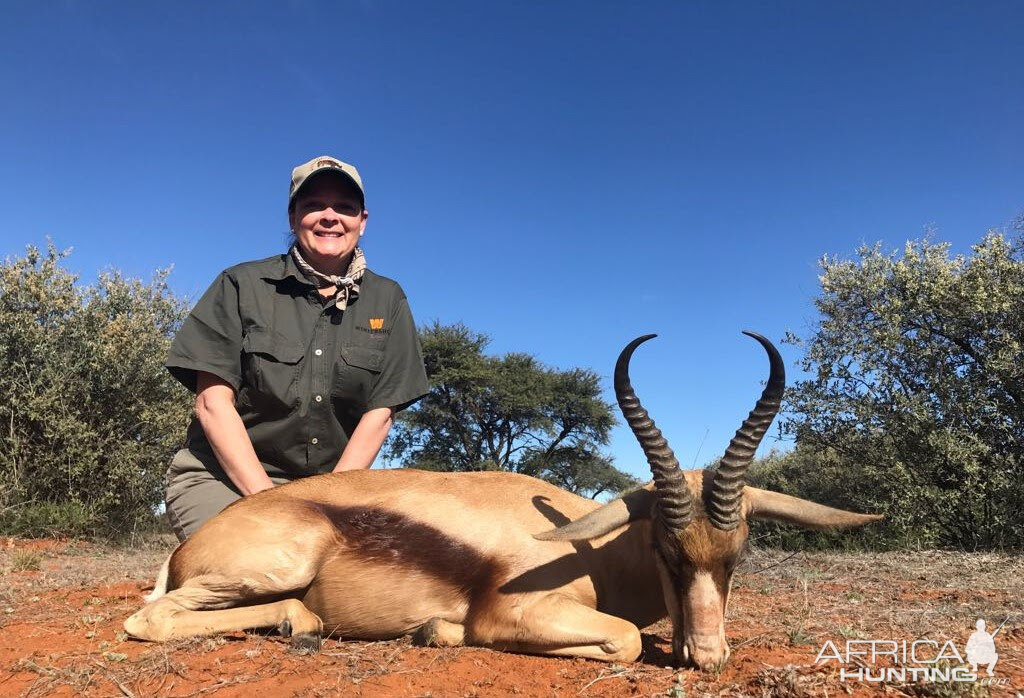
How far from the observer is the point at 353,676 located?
286 cm

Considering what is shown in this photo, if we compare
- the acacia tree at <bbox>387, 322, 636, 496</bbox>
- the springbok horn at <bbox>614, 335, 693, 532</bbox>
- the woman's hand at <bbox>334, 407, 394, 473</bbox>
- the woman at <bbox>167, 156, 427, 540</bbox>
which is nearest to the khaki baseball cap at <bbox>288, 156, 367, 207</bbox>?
the woman at <bbox>167, 156, 427, 540</bbox>

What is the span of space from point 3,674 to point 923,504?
10.7m

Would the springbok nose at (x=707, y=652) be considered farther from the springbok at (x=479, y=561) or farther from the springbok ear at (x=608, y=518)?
the springbok ear at (x=608, y=518)

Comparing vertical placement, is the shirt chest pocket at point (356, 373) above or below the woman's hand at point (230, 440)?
above

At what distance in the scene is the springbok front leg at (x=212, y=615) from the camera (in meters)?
3.29

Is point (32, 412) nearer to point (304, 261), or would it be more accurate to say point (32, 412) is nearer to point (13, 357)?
point (13, 357)

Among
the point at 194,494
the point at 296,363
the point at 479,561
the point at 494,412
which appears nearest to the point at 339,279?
the point at 296,363

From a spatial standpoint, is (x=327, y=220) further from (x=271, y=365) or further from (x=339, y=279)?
(x=271, y=365)

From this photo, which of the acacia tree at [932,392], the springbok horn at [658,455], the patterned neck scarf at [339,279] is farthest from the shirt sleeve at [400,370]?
the acacia tree at [932,392]

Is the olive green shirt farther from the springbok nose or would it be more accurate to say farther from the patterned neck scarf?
the springbok nose

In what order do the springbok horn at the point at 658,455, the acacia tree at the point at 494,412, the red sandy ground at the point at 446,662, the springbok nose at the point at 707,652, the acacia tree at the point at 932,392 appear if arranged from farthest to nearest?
the acacia tree at the point at 494,412 < the acacia tree at the point at 932,392 < the springbok horn at the point at 658,455 < the springbok nose at the point at 707,652 < the red sandy ground at the point at 446,662

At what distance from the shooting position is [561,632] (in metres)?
3.24

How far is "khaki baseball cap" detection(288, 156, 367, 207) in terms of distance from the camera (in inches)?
186

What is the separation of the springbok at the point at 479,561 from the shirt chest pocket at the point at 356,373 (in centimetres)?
97
